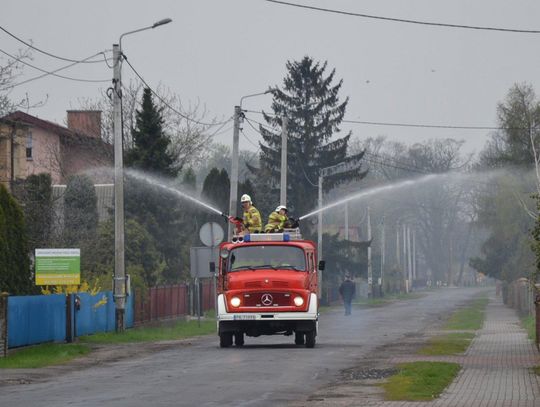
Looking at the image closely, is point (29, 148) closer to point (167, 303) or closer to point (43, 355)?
point (167, 303)

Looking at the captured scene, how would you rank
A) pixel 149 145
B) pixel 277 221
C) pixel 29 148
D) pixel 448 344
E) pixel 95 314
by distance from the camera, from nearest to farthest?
pixel 277 221, pixel 448 344, pixel 95 314, pixel 149 145, pixel 29 148

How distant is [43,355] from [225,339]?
4294 mm

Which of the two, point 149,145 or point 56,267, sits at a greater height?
point 149,145

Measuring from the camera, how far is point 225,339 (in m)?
30.6

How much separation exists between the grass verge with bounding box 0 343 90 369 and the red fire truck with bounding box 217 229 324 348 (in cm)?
337

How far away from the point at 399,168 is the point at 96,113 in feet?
175

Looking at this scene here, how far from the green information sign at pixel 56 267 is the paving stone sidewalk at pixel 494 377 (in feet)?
32.5

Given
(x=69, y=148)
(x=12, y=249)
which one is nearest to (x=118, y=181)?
(x=12, y=249)

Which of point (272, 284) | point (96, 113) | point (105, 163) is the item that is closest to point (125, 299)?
point (272, 284)

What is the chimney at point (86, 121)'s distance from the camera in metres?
76.8

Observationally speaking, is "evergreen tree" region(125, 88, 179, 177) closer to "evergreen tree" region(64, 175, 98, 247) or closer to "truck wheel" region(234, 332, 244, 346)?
"evergreen tree" region(64, 175, 98, 247)

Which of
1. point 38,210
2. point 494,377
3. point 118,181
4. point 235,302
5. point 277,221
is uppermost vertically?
point 118,181

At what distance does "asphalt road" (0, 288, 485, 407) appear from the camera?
17750mm

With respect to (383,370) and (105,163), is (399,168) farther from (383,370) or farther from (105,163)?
(383,370)
